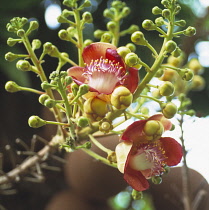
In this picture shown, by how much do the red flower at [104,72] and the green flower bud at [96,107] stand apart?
11mm

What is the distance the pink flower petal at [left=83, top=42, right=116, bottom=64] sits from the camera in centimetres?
44

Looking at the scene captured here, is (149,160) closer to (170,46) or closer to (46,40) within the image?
(170,46)

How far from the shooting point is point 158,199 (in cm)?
80

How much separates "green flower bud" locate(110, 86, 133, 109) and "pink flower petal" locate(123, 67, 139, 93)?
0.10 ft

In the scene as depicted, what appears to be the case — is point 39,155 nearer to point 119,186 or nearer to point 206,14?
point 119,186

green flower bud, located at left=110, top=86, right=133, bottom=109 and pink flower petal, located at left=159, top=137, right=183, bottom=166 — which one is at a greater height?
green flower bud, located at left=110, top=86, right=133, bottom=109

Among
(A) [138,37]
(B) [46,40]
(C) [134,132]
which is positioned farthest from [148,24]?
(B) [46,40]

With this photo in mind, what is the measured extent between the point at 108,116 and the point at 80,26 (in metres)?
0.14

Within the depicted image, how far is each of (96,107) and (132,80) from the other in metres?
0.05

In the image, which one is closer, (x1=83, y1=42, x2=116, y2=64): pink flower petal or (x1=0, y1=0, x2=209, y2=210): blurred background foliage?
(x1=83, y1=42, x2=116, y2=64): pink flower petal

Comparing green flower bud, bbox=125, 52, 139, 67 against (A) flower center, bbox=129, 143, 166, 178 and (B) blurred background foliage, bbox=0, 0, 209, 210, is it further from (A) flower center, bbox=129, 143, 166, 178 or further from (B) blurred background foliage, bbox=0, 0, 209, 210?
(B) blurred background foliage, bbox=0, 0, 209, 210

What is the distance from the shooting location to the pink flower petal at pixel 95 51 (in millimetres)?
439

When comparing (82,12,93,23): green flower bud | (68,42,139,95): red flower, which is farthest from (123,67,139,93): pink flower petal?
(82,12,93,23): green flower bud

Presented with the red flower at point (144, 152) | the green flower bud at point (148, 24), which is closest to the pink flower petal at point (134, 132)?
the red flower at point (144, 152)
